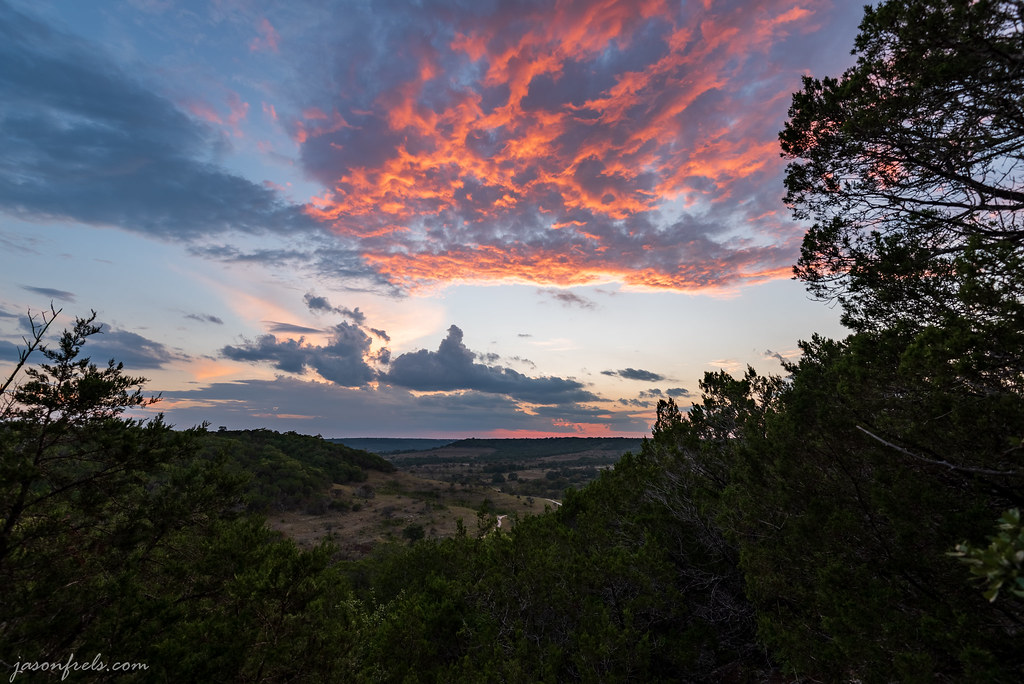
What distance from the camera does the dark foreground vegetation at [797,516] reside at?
17.5ft

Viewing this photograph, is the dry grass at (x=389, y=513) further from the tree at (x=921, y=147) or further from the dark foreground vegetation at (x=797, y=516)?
the tree at (x=921, y=147)

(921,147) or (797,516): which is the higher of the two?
(921,147)

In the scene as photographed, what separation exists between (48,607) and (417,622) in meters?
6.29

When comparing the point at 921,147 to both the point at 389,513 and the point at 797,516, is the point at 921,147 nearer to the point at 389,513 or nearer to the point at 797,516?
the point at 797,516

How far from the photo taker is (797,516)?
7.51 meters

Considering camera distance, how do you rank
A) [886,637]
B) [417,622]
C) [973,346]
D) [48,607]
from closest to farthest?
[973,346], [886,637], [48,607], [417,622]

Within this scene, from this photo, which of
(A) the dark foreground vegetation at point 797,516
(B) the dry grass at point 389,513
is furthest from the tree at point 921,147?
(B) the dry grass at point 389,513

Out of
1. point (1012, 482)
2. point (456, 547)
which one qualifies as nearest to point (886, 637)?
point (1012, 482)

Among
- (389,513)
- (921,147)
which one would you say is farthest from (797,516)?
(389,513)

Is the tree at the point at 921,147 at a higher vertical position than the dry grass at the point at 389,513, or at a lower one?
higher

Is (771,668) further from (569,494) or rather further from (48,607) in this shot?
(48,607)

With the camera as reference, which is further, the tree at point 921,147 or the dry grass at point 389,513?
the dry grass at point 389,513

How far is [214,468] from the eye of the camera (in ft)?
27.6

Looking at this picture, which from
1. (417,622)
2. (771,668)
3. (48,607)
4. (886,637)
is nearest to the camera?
(886,637)
